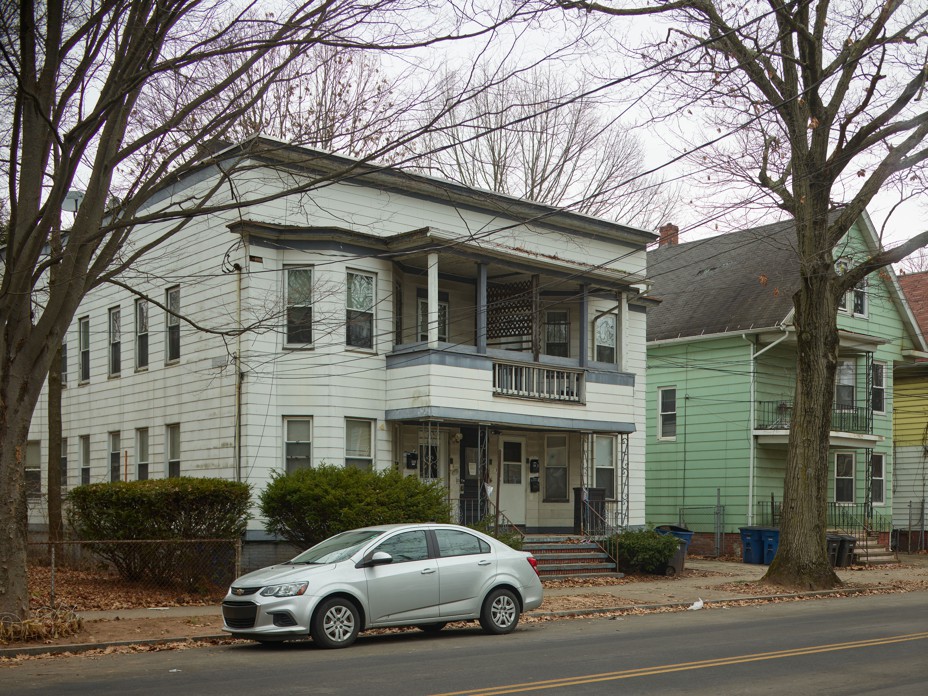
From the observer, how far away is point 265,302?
21328 mm

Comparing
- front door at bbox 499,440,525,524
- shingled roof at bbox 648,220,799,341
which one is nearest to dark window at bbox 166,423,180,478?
front door at bbox 499,440,525,524

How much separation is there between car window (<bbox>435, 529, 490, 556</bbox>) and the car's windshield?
0.85 m

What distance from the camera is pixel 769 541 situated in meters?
28.5

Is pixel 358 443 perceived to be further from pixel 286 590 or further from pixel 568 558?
pixel 286 590

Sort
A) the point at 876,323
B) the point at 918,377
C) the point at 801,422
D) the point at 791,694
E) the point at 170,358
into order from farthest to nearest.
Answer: the point at 918,377 < the point at 876,323 < the point at 170,358 < the point at 801,422 < the point at 791,694

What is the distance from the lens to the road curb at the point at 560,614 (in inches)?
506

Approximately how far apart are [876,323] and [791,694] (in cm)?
2754

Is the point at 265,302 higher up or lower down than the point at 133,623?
higher up

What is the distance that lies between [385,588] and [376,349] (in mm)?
9846

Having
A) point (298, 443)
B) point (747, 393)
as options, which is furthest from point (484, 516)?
point (747, 393)

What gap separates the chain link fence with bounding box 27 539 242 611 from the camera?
58.0 ft

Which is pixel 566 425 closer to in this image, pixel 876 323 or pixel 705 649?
pixel 705 649

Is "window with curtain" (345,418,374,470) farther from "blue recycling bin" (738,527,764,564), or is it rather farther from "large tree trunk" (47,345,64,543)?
"blue recycling bin" (738,527,764,564)

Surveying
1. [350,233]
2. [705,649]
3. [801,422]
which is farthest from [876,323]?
[705,649]
